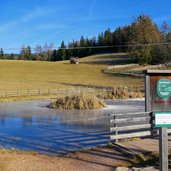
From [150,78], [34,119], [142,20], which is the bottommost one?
[34,119]

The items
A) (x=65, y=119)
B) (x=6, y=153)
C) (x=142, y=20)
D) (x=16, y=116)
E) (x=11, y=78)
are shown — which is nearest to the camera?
(x=6, y=153)

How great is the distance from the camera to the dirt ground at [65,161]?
11070 millimetres

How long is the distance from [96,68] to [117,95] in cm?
4671

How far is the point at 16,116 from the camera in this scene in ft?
85.8

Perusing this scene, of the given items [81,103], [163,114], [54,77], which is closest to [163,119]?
[163,114]

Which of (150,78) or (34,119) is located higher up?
(150,78)

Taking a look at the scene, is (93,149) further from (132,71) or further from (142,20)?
(142,20)

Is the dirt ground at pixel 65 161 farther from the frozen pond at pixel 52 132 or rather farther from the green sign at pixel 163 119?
the green sign at pixel 163 119

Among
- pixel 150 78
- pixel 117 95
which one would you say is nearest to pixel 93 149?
pixel 150 78

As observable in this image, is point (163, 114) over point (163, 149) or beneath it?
over

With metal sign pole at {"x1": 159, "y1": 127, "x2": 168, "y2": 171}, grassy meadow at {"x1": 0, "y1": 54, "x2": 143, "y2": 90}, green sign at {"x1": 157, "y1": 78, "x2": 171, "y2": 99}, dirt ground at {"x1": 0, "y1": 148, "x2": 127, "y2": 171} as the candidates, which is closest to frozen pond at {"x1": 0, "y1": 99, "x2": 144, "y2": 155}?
dirt ground at {"x1": 0, "y1": 148, "x2": 127, "y2": 171}

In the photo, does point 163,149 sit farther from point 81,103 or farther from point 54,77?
point 54,77

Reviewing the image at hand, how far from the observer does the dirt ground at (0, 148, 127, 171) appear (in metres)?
11.1

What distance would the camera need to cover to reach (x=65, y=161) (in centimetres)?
1195
